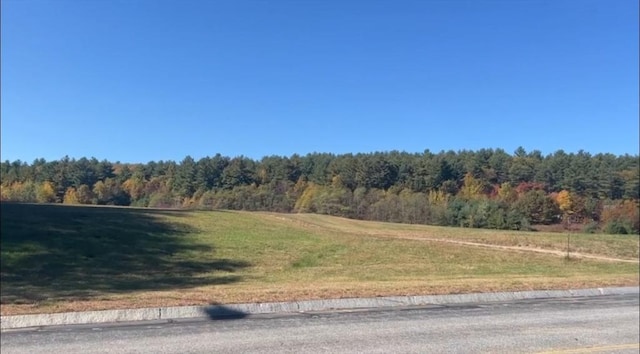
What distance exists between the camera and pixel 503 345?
6535mm

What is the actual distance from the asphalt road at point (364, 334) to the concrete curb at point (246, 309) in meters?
0.41

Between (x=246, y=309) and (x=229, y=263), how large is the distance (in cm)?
1228

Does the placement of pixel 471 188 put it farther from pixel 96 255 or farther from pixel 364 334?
pixel 364 334

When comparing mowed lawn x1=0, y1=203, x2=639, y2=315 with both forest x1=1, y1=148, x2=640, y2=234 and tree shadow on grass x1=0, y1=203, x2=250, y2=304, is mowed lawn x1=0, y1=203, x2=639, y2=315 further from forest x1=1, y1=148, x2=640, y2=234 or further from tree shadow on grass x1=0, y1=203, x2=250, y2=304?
forest x1=1, y1=148, x2=640, y2=234

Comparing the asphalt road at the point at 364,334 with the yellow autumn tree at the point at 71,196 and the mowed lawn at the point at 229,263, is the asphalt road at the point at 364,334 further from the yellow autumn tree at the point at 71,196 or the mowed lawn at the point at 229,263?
the yellow autumn tree at the point at 71,196

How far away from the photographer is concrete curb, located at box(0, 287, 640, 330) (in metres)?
7.60

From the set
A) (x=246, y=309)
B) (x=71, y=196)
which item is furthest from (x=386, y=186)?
(x=246, y=309)

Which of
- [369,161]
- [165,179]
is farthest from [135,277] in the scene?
[369,161]

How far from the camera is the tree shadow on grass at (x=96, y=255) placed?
43.0 feet

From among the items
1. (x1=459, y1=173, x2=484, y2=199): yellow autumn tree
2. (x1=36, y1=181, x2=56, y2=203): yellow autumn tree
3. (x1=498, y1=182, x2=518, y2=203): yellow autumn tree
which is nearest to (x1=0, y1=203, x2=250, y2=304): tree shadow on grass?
(x1=36, y1=181, x2=56, y2=203): yellow autumn tree

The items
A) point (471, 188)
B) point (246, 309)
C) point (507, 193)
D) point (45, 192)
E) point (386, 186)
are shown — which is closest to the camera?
point (246, 309)

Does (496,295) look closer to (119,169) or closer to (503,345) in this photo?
(503,345)

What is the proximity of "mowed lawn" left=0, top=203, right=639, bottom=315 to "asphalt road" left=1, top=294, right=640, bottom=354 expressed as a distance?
154cm

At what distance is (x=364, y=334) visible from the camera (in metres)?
7.05
